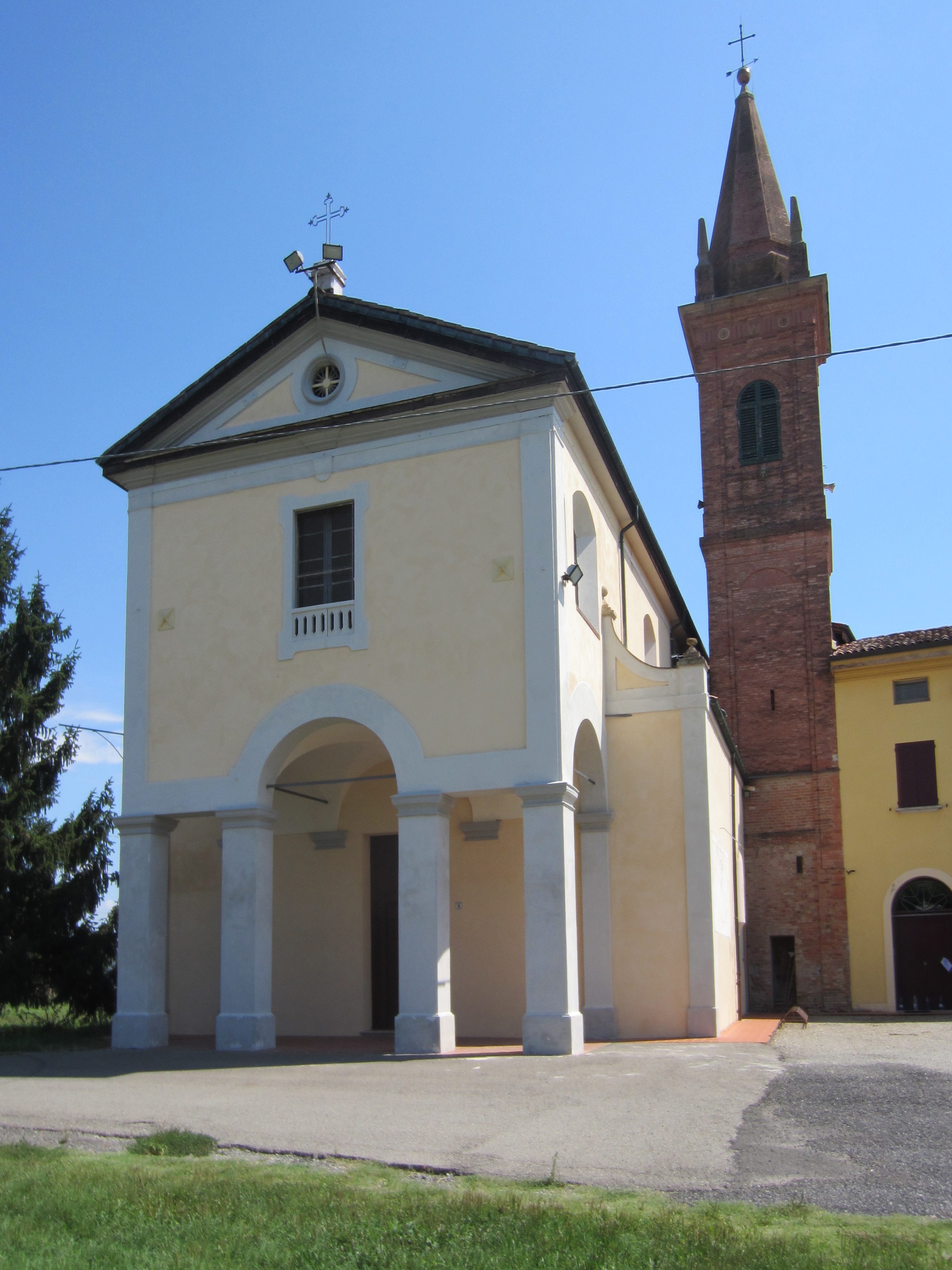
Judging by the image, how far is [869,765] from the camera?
23328 mm

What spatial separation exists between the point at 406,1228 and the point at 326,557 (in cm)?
1097

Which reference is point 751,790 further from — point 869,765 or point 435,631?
point 435,631

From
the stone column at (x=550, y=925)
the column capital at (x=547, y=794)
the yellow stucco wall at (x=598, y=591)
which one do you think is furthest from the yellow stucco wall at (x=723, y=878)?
the column capital at (x=547, y=794)

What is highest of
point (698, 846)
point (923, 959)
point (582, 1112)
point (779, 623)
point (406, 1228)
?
point (779, 623)

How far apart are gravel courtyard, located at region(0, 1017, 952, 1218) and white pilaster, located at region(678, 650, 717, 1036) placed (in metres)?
1.39

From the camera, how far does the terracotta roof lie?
2288 centimetres

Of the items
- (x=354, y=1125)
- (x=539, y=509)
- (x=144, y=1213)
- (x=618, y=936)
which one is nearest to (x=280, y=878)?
(x=618, y=936)

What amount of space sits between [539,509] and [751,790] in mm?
12219

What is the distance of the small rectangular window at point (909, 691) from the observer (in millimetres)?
23156

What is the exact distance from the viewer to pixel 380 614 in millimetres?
14445

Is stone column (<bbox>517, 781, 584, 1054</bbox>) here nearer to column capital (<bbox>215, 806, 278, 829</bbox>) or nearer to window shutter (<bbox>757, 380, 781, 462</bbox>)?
column capital (<bbox>215, 806, 278, 829</bbox>)

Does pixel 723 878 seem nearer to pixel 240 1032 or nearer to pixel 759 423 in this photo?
pixel 240 1032

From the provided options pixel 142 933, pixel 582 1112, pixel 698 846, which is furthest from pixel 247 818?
pixel 582 1112

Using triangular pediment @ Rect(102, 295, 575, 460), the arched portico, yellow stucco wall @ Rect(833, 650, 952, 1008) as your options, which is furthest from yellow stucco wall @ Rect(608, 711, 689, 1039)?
yellow stucco wall @ Rect(833, 650, 952, 1008)
